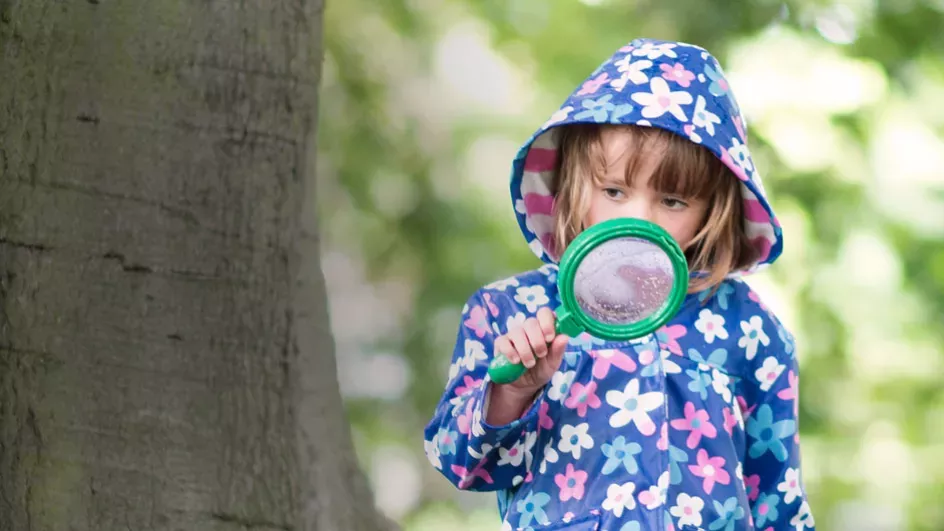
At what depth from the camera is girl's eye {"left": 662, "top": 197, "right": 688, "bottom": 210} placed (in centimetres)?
184

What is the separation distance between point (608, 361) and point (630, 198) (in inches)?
10.2

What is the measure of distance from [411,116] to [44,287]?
319 cm

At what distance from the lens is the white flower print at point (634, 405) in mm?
1790

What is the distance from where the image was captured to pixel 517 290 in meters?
1.93

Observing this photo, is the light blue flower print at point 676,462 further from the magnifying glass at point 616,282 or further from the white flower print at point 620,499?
the magnifying glass at point 616,282

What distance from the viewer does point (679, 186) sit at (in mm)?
1833

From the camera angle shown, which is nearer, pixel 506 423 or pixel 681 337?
pixel 506 423

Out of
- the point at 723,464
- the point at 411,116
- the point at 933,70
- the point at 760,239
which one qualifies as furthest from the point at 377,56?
the point at 723,464

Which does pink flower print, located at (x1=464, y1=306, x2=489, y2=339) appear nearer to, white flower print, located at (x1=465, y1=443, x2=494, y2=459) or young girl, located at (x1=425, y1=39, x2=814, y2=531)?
young girl, located at (x1=425, y1=39, x2=814, y2=531)

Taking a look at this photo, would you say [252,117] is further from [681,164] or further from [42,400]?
[681,164]

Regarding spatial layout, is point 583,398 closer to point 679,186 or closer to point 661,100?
point 679,186

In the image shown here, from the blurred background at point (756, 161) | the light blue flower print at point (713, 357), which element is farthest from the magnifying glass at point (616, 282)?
the blurred background at point (756, 161)

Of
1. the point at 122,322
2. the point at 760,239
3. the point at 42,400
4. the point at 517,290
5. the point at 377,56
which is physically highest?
the point at 377,56

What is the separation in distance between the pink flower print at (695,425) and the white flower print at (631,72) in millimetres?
524
